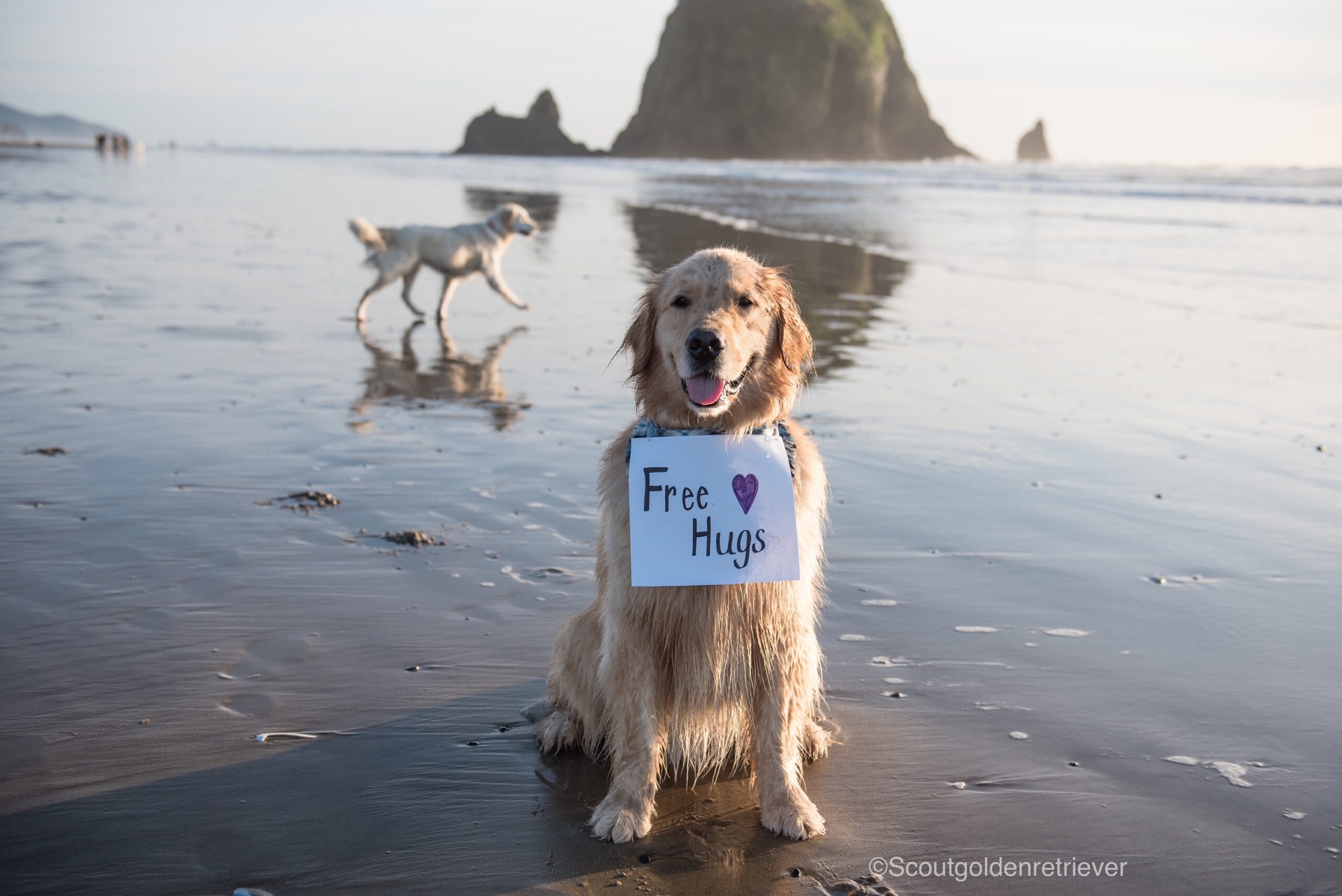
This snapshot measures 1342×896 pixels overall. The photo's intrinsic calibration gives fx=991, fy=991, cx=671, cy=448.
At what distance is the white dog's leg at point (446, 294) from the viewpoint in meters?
12.2

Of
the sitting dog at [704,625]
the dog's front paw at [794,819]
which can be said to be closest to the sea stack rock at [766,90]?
the sitting dog at [704,625]

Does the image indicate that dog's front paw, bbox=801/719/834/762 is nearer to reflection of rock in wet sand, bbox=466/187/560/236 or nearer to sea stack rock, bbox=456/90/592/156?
reflection of rock in wet sand, bbox=466/187/560/236

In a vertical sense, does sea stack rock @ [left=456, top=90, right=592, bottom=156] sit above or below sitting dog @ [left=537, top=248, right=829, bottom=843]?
above

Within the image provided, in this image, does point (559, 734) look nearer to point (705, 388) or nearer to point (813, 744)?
point (813, 744)

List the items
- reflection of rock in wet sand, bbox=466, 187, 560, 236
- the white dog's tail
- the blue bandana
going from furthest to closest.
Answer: reflection of rock in wet sand, bbox=466, 187, 560, 236
the white dog's tail
the blue bandana

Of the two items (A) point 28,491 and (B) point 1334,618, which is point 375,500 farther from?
(B) point 1334,618

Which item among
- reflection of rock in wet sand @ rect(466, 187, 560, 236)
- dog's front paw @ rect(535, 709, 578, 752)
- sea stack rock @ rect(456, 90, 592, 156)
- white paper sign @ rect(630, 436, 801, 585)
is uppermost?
sea stack rock @ rect(456, 90, 592, 156)

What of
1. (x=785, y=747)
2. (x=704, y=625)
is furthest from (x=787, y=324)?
(x=785, y=747)

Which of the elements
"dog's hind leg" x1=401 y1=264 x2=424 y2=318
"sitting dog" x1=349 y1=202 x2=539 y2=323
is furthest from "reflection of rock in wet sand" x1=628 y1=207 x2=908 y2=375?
"dog's hind leg" x1=401 y1=264 x2=424 y2=318

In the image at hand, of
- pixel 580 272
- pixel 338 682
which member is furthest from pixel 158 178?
pixel 338 682

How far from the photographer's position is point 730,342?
3.16 metres

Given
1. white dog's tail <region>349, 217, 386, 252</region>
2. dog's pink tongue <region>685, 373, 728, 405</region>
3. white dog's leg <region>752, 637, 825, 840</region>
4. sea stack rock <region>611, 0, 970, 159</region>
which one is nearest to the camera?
white dog's leg <region>752, 637, 825, 840</region>

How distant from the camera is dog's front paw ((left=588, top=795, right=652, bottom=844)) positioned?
9.86ft

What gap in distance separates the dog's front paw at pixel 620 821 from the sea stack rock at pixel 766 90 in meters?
128
